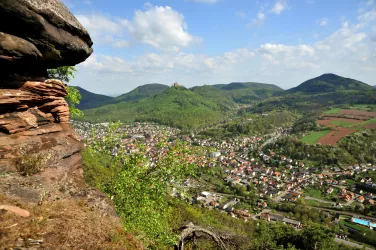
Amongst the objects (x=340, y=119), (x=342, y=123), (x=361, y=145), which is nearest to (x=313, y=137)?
(x=361, y=145)

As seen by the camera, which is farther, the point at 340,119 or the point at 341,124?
the point at 340,119

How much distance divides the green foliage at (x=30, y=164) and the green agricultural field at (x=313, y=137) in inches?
5579

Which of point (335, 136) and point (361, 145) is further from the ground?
point (335, 136)

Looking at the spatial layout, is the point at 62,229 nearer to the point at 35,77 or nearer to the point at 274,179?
the point at 35,77

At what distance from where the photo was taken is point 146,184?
36.0 feet

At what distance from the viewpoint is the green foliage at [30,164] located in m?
9.30

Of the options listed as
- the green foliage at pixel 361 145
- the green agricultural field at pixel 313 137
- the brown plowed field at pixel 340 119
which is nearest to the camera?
the green foliage at pixel 361 145

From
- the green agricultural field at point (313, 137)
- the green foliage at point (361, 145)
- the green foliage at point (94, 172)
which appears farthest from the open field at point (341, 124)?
the green foliage at point (94, 172)

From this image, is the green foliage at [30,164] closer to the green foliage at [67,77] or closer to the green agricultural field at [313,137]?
the green foliage at [67,77]

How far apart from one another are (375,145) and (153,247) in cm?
14668

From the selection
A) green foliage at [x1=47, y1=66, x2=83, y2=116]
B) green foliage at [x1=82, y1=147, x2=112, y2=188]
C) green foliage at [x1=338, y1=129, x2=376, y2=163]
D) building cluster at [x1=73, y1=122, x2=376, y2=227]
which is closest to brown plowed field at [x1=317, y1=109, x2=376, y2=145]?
green foliage at [x1=338, y1=129, x2=376, y2=163]

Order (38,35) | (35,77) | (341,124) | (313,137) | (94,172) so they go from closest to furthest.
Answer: (38,35) → (35,77) → (94,172) → (313,137) → (341,124)

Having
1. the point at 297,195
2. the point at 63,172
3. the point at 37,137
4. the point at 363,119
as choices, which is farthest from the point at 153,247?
the point at 363,119

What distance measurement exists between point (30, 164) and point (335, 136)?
151 metres
